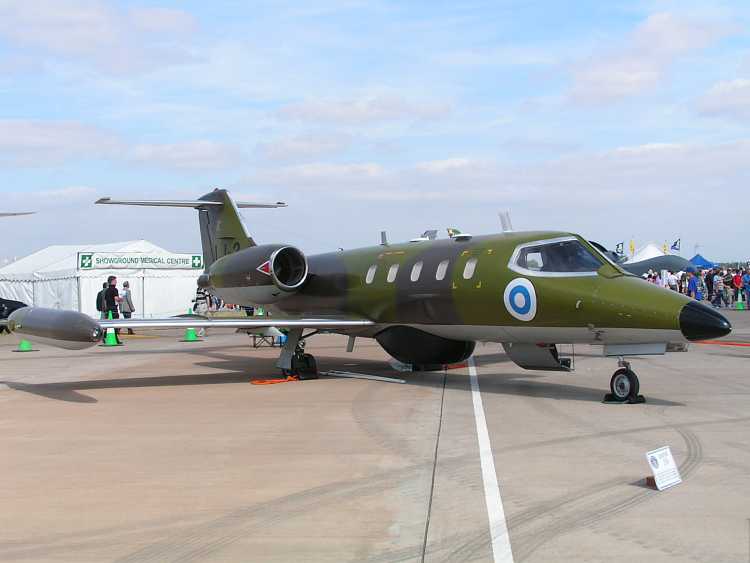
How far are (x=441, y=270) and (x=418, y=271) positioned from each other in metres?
0.60

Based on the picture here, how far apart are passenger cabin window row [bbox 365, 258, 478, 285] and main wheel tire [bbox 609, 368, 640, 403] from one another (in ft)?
9.35

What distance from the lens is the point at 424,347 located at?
14031 mm

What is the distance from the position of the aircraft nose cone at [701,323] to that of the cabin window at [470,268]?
3.49 metres

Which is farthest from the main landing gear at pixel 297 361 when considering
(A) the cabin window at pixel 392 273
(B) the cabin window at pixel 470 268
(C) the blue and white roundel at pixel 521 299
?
(C) the blue and white roundel at pixel 521 299

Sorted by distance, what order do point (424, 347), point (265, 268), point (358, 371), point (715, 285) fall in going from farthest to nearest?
point (715, 285)
point (358, 371)
point (265, 268)
point (424, 347)

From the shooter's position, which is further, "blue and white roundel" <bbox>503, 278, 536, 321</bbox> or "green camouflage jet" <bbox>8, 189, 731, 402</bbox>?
"blue and white roundel" <bbox>503, 278, 536, 321</bbox>

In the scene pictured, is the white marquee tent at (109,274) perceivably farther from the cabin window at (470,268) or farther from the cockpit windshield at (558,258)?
the cockpit windshield at (558,258)

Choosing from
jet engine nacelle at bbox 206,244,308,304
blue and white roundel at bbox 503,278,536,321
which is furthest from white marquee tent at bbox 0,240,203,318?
blue and white roundel at bbox 503,278,536,321

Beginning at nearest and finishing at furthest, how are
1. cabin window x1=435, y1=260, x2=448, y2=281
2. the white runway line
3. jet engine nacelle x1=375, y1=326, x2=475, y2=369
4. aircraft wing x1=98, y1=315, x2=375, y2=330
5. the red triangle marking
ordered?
the white runway line, aircraft wing x1=98, y1=315, x2=375, y2=330, cabin window x1=435, y1=260, x2=448, y2=281, jet engine nacelle x1=375, y1=326, x2=475, y2=369, the red triangle marking

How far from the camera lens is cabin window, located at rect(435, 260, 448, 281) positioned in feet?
43.0

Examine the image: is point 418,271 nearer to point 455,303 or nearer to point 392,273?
point 392,273

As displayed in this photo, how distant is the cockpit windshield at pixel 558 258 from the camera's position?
11.2 m

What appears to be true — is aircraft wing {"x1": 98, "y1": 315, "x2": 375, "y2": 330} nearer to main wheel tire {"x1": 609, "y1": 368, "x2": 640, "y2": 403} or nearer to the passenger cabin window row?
the passenger cabin window row

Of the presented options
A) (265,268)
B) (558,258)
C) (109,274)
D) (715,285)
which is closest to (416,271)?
(558,258)
